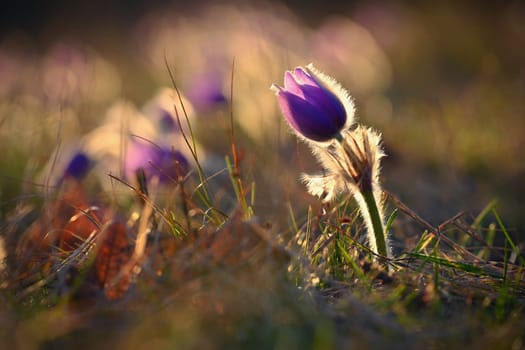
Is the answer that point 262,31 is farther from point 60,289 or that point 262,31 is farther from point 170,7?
point 170,7

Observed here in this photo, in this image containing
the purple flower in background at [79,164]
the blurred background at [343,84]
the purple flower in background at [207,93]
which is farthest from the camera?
the purple flower in background at [207,93]

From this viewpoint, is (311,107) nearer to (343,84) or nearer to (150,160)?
(150,160)

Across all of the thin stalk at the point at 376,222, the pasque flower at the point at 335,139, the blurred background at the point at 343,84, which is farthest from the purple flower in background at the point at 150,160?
the thin stalk at the point at 376,222

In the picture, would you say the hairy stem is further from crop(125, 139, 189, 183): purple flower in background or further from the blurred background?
crop(125, 139, 189, 183): purple flower in background

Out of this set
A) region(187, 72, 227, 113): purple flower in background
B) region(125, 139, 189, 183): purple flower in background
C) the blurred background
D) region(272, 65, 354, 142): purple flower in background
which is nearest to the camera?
region(272, 65, 354, 142): purple flower in background

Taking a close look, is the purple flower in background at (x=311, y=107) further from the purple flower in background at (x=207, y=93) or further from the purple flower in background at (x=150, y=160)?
the purple flower in background at (x=207, y=93)

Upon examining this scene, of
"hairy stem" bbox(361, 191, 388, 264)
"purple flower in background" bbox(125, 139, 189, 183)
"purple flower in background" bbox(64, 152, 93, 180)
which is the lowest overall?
"purple flower in background" bbox(64, 152, 93, 180)

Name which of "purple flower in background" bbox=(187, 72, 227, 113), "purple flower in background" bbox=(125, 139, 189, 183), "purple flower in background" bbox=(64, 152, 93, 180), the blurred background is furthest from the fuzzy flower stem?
"purple flower in background" bbox=(187, 72, 227, 113)
